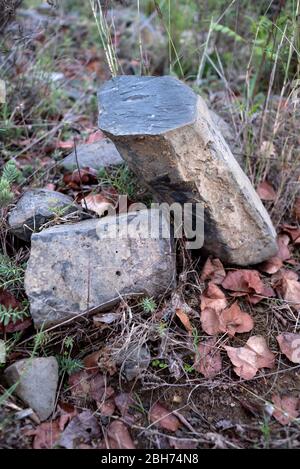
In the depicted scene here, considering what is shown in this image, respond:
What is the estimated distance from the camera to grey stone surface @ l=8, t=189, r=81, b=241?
2064mm

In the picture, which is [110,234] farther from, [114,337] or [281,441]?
[281,441]

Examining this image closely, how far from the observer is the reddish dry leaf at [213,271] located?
6.99ft

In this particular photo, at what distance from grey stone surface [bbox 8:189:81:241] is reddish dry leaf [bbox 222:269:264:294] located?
78 centimetres

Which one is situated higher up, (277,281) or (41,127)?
(41,127)

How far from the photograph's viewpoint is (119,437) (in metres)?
1.63

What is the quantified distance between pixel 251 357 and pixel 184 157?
84cm

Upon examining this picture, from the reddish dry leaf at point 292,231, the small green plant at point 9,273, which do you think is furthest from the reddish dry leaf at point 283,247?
the small green plant at point 9,273

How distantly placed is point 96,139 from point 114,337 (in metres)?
1.32

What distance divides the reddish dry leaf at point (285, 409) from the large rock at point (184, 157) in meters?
0.63

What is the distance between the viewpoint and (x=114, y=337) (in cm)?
186

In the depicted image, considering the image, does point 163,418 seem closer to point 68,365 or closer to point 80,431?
point 80,431

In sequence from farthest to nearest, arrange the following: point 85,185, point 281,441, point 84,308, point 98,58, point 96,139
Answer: point 98,58 → point 96,139 → point 85,185 → point 84,308 → point 281,441

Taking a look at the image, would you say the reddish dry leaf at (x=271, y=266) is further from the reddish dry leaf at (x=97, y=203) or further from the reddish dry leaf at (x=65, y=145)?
the reddish dry leaf at (x=65, y=145)

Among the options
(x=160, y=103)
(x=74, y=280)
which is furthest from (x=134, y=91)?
(x=74, y=280)
